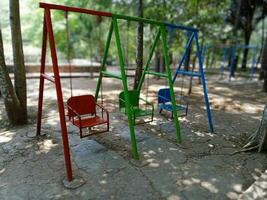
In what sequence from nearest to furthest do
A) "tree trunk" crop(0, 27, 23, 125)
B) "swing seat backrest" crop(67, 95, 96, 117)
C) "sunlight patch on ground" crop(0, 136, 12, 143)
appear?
"swing seat backrest" crop(67, 95, 96, 117) → "sunlight patch on ground" crop(0, 136, 12, 143) → "tree trunk" crop(0, 27, 23, 125)

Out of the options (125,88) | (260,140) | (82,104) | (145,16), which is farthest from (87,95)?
(145,16)

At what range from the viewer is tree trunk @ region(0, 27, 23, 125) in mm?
4521

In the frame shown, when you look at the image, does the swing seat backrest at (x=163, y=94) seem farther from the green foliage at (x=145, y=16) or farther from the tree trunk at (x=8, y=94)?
the green foliage at (x=145, y=16)

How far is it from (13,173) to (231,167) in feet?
11.0

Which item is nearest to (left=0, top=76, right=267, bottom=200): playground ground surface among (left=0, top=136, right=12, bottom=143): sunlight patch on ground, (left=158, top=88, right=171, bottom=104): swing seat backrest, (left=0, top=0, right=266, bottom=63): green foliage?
(left=0, top=136, right=12, bottom=143): sunlight patch on ground

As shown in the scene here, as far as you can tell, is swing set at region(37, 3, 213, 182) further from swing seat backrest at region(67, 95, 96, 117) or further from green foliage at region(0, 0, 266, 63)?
green foliage at region(0, 0, 266, 63)

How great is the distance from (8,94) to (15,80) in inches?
14.5

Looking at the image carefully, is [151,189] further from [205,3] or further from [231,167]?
[205,3]

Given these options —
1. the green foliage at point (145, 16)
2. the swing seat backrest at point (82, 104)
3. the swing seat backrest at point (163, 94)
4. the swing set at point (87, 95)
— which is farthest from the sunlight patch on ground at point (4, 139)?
the green foliage at point (145, 16)

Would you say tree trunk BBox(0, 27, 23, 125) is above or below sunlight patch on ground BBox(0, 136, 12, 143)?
above

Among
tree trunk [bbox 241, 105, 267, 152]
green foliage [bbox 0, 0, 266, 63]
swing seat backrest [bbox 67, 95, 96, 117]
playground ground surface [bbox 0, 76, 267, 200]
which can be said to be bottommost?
playground ground surface [bbox 0, 76, 267, 200]

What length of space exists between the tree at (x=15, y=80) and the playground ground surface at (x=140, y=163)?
37 centimetres

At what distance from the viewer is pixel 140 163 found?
3559 mm

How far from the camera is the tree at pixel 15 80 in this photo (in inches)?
179
